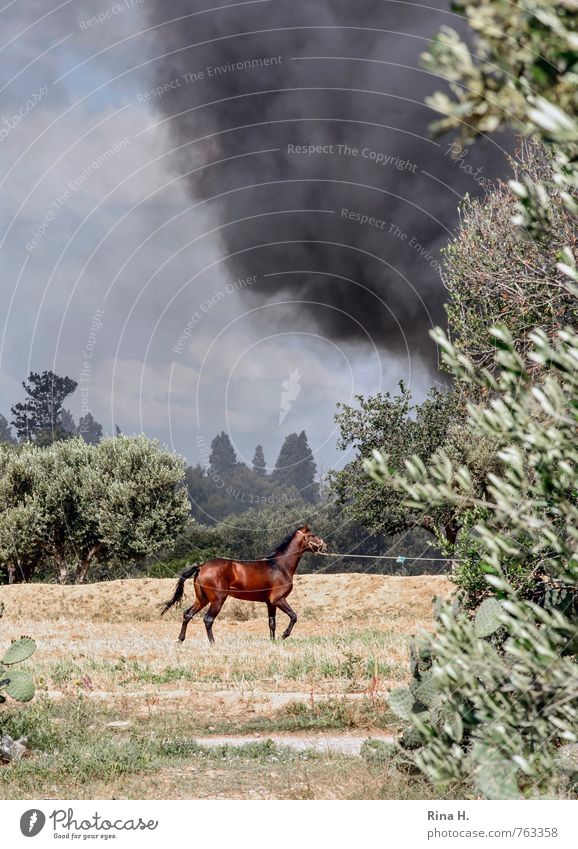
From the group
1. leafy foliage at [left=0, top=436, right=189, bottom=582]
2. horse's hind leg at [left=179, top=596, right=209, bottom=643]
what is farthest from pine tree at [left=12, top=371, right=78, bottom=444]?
horse's hind leg at [left=179, top=596, right=209, bottom=643]

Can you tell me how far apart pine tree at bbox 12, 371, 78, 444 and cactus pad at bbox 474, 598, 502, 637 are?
12200 centimetres

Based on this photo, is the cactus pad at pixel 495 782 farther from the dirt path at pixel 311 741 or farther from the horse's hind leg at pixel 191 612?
the horse's hind leg at pixel 191 612

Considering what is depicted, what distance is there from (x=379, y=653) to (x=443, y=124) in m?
21.4

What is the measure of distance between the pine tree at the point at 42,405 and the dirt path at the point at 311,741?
379 ft

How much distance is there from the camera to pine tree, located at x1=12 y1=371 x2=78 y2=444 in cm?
12925

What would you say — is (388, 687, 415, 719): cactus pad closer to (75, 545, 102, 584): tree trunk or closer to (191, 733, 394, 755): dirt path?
(191, 733, 394, 755): dirt path

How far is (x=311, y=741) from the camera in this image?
15.3m

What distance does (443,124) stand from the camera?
13.5 feet

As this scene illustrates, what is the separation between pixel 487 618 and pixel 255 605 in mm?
36291

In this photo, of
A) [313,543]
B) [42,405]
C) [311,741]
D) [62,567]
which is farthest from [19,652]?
[42,405]

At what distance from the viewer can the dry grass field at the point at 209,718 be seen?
11859 mm

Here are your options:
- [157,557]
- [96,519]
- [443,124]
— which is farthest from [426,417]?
[443,124]

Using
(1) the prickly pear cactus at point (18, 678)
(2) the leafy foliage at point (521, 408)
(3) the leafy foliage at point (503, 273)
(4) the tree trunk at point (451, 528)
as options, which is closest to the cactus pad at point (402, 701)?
(2) the leafy foliage at point (521, 408)
